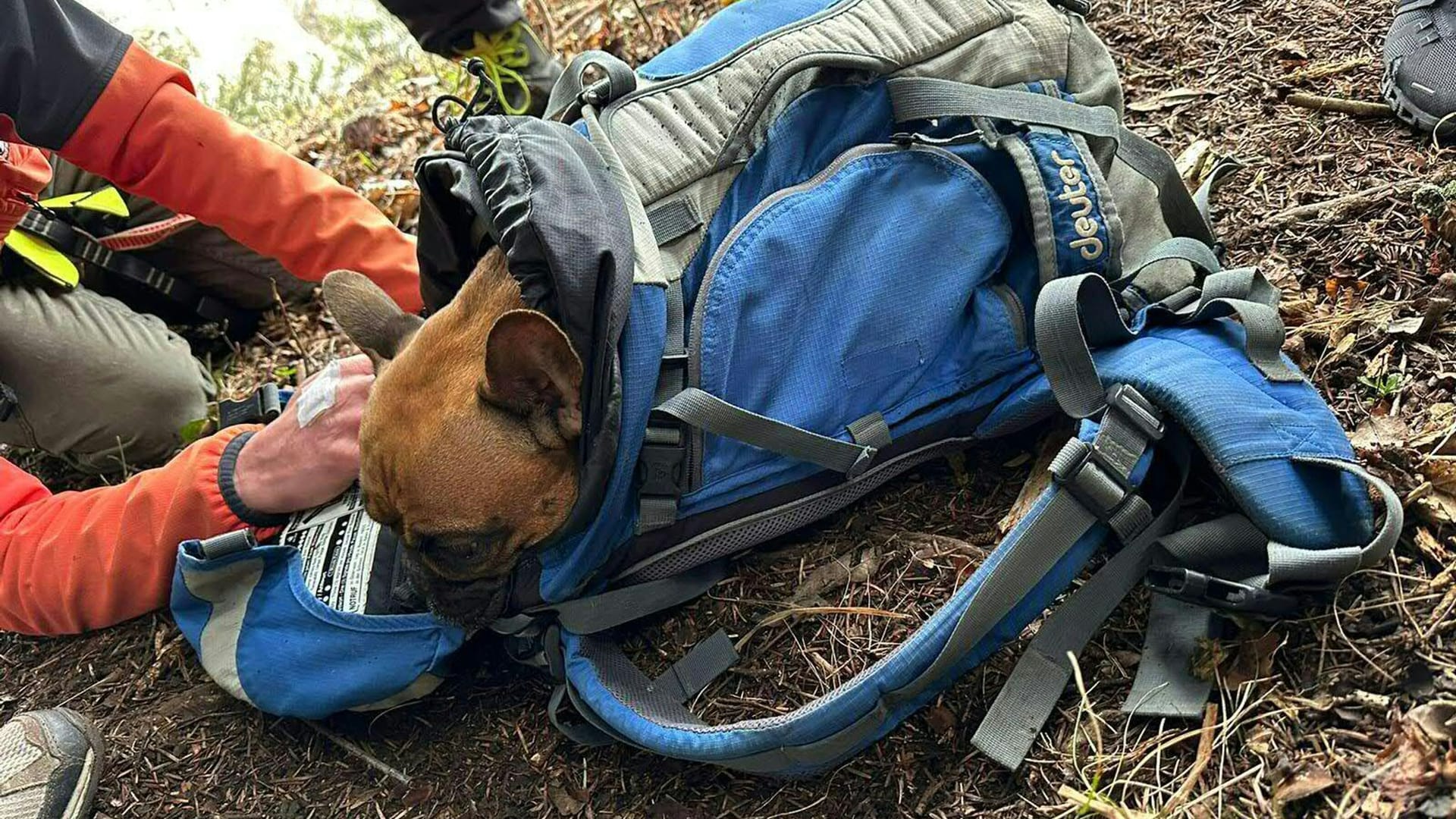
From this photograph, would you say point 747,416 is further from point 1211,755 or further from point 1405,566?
point 1405,566

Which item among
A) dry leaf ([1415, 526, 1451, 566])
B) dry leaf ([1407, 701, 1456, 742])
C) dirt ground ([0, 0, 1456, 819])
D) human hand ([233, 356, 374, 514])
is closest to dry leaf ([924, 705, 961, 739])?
dirt ground ([0, 0, 1456, 819])

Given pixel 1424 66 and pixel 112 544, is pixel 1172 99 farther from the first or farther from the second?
pixel 112 544

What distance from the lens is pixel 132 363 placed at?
345 centimetres

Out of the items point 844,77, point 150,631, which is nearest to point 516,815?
point 150,631

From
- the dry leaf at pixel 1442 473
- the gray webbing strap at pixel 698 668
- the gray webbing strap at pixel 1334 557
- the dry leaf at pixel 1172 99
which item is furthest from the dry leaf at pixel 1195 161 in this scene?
the gray webbing strap at pixel 698 668

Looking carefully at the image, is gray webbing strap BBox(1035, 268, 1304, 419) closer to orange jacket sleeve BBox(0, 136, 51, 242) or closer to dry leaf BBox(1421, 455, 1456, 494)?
dry leaf BBox(1421, 455, 1456, 494)

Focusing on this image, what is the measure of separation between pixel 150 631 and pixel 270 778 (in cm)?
72

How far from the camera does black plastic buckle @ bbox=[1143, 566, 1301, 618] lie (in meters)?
1.82

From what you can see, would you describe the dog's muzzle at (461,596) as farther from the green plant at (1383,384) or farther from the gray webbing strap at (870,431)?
the green plant at (1383,384)

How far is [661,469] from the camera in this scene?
2.20 meters

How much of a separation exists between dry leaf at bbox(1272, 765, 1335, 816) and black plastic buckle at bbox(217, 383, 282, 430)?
2725 mm

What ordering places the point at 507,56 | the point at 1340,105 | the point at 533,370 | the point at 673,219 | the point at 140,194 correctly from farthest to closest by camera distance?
1. the point at 507,56
2. the point at 140,194
3. the point at 1340,105
4. the point at 673,219
5. the point at 533,370

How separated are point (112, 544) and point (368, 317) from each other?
1.03 metres

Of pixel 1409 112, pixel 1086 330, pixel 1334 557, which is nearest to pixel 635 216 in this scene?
pixel 1086 330
